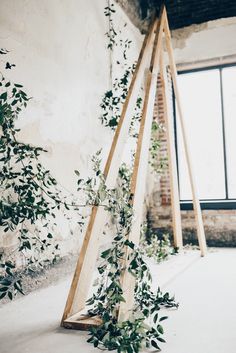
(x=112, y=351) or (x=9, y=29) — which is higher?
(x=9, y=29)

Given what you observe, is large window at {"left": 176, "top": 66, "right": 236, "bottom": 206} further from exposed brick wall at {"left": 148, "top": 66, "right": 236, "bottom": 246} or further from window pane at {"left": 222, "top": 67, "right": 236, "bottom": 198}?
exposed brick wall at {"left": 148, "top": 66, "right": 236, "bottom": 246}

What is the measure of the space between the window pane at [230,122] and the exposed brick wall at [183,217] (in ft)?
1.50

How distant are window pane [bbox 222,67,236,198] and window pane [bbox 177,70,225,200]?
0.09 m

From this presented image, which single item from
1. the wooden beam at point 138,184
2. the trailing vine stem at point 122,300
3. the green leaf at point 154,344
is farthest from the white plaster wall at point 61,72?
the green leaf at point 154,344

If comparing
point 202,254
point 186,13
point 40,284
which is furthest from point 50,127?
point 186,13

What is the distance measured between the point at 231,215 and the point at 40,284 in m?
3.23

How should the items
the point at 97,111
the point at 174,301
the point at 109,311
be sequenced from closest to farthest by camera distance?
A: the point at 109,311 < the point at 174,301 < the point at 97,111

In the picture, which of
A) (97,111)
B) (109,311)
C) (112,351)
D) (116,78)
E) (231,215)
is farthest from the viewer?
(231,215)

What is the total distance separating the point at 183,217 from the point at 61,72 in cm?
309

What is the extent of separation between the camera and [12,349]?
6.45ft

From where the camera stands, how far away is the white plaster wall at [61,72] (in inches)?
118

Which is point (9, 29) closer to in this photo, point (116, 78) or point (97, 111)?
point (97, 111)

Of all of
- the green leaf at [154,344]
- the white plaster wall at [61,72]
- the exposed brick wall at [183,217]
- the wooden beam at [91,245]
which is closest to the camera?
the green leaf at [154,344]

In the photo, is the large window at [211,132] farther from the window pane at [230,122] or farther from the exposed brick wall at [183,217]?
the exposed brick wall at [183,217]
